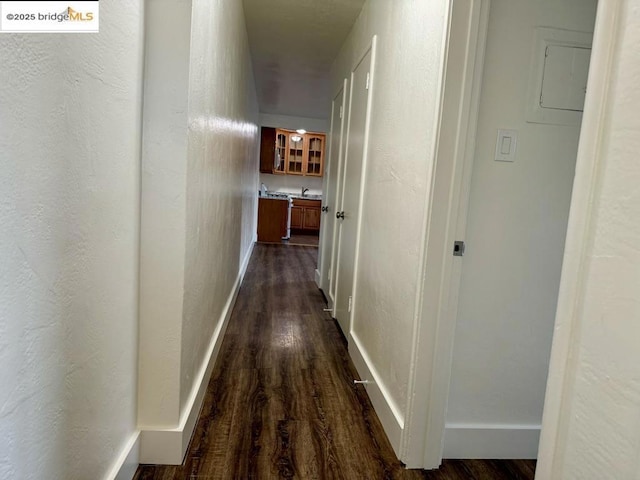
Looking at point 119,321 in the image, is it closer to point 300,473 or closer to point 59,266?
point 59,266

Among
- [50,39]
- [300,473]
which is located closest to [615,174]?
[50,39]

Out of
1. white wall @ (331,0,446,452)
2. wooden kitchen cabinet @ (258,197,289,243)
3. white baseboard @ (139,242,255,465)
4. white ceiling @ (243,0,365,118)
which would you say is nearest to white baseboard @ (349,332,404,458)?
white wall @ (331,0,446,452)

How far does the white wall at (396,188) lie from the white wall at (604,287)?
77 centimetres

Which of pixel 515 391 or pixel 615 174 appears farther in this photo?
pixel 515 391

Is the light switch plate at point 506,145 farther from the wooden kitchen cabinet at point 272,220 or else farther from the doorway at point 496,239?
the wooden kitchen cabinet at point 272,220

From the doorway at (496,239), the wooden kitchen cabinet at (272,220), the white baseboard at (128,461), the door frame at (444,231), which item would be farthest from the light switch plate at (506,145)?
the wooden kitchen cabinet at (272,220)

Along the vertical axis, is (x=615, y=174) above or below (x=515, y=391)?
above

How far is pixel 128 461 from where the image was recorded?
129 centimetres

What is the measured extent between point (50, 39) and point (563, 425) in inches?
44.9

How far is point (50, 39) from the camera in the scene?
73 centimetres

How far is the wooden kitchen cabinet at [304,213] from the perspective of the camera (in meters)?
8.95

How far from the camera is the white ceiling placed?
289 cm

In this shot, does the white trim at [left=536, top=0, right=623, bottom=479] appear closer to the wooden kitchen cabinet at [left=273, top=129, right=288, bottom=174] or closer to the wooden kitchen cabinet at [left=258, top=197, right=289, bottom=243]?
the wooden kitchen cabinet at [left=258, top=197, right=289, bottom=243]

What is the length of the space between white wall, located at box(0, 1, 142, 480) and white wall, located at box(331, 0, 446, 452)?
987mm
